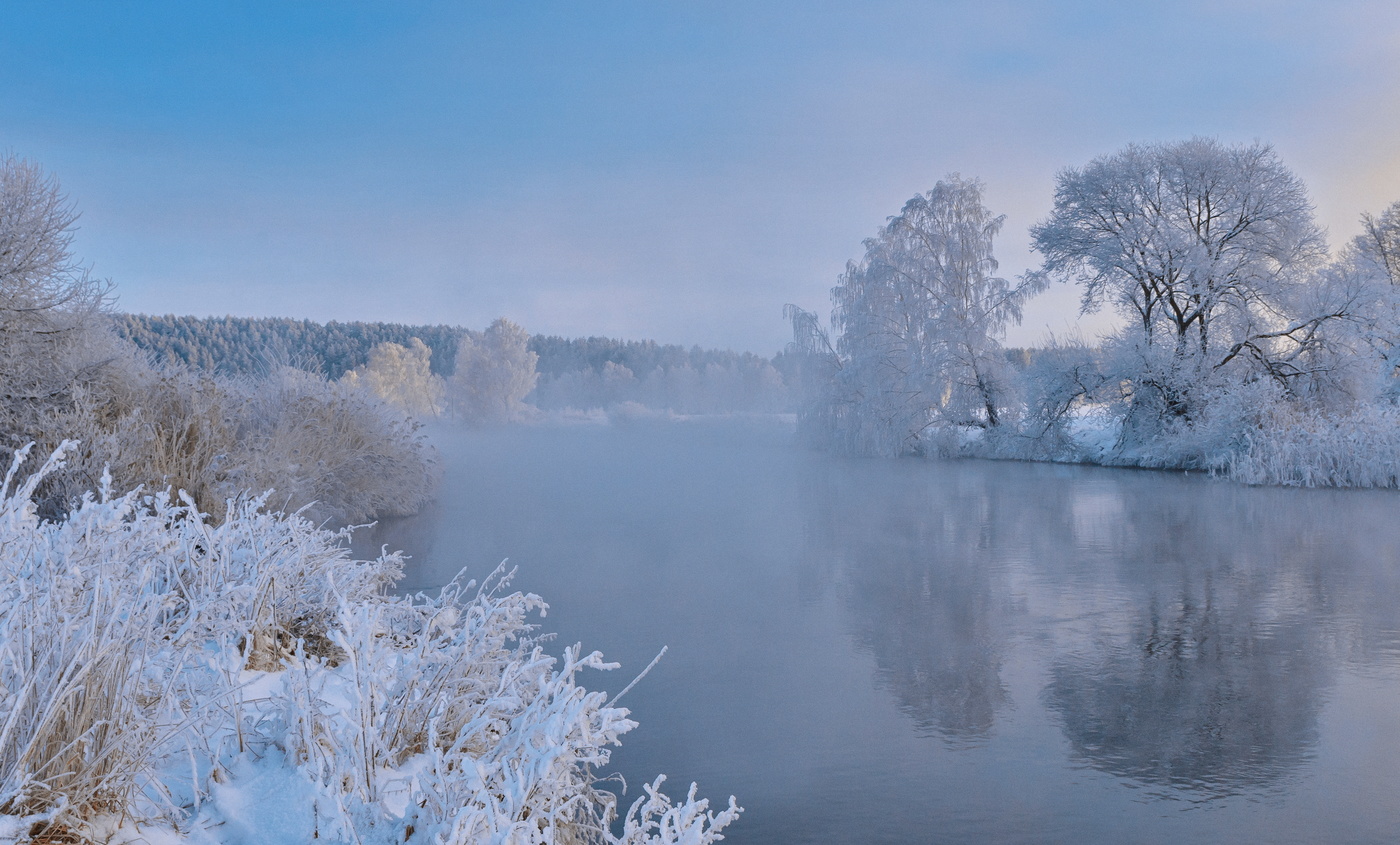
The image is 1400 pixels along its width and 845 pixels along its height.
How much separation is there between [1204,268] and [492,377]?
3436 cm

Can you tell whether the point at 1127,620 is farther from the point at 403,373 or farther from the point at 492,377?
the point at 403,373

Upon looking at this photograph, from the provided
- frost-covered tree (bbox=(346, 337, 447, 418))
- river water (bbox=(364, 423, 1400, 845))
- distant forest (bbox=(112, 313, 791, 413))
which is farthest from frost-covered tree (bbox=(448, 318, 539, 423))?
river water (bbox=(364, 423, 1400, 845))

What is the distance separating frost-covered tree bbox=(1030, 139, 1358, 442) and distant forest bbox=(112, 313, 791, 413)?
46233mm

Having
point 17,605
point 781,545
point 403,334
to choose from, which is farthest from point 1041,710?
point 403,334

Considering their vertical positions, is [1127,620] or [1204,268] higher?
[1204,268]

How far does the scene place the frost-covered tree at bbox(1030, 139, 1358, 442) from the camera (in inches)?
762

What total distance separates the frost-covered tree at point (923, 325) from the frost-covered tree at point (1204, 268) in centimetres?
259

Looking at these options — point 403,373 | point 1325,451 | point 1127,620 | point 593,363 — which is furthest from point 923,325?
point 593,363

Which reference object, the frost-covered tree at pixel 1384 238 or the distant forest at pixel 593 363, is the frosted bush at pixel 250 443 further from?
the distant forest at pixel 593 363

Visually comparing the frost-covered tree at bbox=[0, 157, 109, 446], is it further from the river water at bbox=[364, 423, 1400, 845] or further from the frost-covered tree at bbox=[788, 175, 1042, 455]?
the frost-covered tree at bbox=[788, 175, 1042, 455]

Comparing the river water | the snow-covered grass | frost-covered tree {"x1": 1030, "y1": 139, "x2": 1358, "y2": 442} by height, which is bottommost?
the river water

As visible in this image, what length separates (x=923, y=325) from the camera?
77.8 feet

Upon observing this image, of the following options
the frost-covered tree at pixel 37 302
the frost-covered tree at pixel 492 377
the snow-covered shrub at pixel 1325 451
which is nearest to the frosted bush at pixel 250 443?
the frost-covered tree at pixel 37 302

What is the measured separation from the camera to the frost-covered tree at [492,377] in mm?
46062
